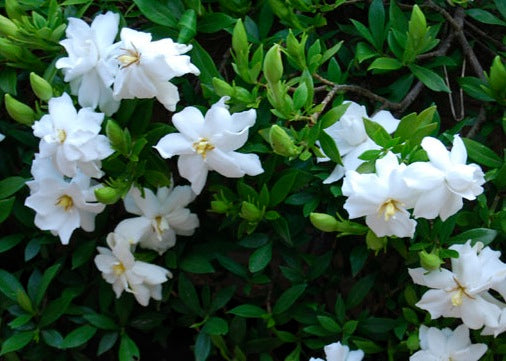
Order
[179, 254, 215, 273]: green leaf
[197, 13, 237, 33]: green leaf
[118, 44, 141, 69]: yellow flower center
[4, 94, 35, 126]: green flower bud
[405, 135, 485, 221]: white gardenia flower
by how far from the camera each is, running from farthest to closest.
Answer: [179, 254, 215, 273]: green leaf → [197, 13, 237, 33]: green leaf → [4, 94, 35, 126]: green flower bud → [118, 44, 141, 69]: yellow flower center → [405, 135, 485, 221]: white gardenia flower

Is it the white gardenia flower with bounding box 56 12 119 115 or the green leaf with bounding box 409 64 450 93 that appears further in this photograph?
the green leaf with bounding box 409 64 450 93

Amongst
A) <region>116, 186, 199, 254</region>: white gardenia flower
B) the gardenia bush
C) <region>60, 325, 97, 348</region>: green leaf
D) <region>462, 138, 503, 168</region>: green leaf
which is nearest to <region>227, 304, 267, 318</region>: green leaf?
the gardenia bush

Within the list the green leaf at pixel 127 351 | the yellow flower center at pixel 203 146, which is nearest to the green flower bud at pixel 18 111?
the yellow flower center at pixel 203 146

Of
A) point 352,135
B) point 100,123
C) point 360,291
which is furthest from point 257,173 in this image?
point 360,291

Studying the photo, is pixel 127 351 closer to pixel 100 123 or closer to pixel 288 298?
pixel 288 298

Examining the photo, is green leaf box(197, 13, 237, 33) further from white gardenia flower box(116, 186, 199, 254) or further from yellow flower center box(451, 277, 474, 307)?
yellow flower center box(451, 277, 474, 307)

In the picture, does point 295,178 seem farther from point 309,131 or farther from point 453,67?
point 453,67
